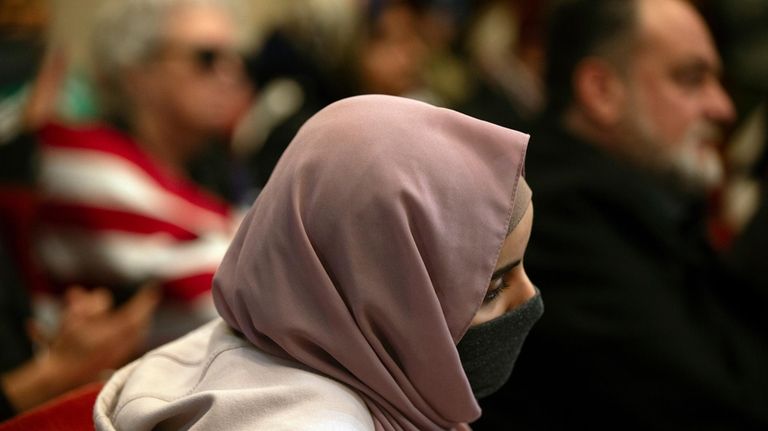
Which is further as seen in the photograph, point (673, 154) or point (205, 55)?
point (205, 55)

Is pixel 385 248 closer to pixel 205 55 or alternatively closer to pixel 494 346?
pixel 494 346

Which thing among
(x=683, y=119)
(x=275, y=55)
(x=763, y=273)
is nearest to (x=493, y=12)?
(x=275, y=55)

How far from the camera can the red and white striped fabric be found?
2.67m

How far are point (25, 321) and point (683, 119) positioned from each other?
5.84 ft

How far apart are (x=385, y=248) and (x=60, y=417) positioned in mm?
577

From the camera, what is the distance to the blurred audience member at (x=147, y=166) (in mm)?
2678

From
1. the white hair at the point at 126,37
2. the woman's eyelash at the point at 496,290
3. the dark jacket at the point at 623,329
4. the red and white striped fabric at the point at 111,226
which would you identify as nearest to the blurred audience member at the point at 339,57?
the white hair at the point at 126,37

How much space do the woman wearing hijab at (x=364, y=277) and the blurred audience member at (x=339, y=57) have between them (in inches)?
107

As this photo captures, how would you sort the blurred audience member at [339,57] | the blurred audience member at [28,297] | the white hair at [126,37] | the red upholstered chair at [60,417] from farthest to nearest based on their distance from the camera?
the blurred audience member at [339,57], the white hair at [126,37], the blurred audience member at [28,297], the red upholstered chair at [60,417]

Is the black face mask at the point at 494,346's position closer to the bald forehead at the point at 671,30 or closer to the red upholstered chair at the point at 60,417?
the red upholstered chair at the point at 60,417

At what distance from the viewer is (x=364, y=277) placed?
1.27 m

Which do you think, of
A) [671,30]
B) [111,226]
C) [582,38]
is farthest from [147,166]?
[671,30]

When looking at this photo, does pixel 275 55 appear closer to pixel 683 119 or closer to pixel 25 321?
pixel 683 119

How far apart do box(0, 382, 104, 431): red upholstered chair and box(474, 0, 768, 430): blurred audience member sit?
1.11 meters
